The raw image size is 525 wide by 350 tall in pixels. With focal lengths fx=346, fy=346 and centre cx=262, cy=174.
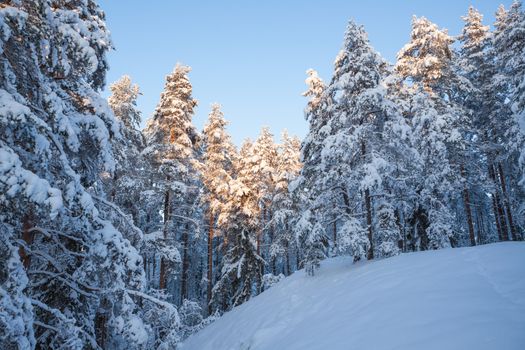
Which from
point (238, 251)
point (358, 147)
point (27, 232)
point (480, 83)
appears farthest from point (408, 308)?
point (480, 83)

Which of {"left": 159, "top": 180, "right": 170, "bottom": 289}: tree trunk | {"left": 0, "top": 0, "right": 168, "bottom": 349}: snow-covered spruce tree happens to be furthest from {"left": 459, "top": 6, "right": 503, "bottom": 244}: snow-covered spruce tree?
{"left": 0, "top": 0, "right": 168, "bottom": 349}: snow-covered spruce tree

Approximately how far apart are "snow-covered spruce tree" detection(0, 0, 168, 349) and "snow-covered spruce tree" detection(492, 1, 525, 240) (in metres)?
18.1

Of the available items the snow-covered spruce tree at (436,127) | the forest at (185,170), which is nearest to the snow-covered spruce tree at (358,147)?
the forest at (185,170)

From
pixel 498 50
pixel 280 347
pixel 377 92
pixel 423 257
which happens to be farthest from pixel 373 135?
pixel 498 50

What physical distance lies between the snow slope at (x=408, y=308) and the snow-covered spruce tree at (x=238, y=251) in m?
7.65

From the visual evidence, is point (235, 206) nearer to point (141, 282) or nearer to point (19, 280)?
point (141, 282)

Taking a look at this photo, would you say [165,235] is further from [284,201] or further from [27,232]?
[284,201]

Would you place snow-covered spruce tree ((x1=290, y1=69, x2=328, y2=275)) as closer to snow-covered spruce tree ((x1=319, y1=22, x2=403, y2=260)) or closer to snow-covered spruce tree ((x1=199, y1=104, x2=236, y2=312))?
snow-covered spruce tree ((x1=319, y1=22, x2=403, y2=260))

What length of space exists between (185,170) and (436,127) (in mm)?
13987

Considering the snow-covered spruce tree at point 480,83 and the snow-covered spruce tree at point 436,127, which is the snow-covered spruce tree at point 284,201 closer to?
the snow-covered spruce tree at point 436,127

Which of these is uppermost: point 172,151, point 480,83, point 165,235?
point 480,83

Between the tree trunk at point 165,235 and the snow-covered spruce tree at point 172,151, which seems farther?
the snow-covered spruce tree at point 172,151

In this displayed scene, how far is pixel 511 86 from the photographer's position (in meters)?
23.1

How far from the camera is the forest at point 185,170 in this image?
21.9 ft
